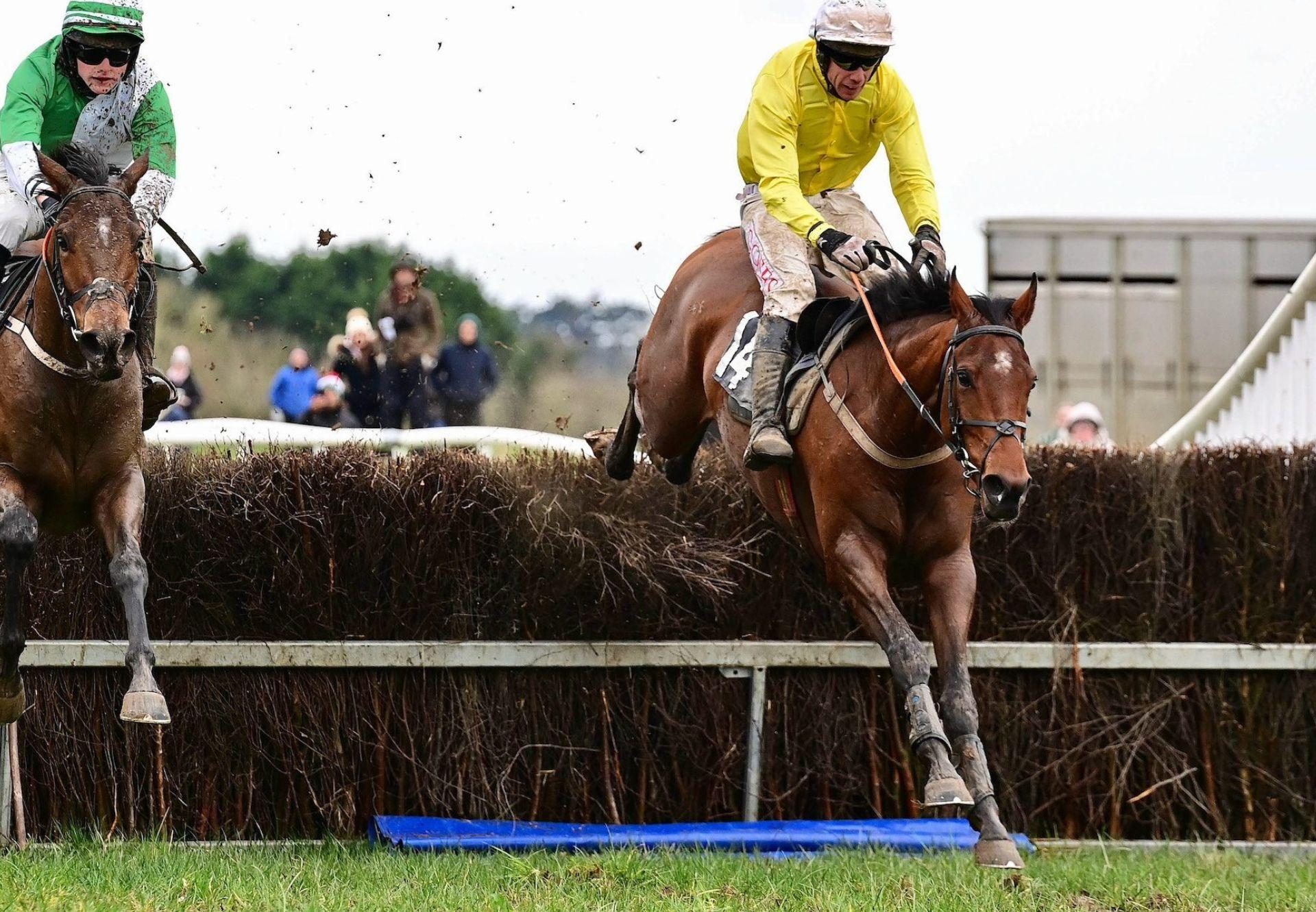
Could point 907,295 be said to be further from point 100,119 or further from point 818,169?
point 100,119

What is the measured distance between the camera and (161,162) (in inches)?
270

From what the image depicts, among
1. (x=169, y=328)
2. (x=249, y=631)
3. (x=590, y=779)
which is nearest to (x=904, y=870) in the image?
(x=590, y=779)

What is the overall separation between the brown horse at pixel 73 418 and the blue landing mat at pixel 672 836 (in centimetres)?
138

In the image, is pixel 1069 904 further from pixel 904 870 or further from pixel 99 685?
pixel 99 685

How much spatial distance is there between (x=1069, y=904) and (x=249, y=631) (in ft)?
12.2

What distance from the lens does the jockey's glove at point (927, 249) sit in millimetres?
6668

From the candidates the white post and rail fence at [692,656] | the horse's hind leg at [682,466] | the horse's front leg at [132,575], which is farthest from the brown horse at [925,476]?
the horse's front leg at [132,575]

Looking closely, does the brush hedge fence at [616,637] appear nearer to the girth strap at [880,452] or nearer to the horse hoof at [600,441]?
the horse hoof at [600,441]

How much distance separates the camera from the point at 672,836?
22.7 feet

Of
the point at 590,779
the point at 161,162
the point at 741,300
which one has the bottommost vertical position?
the point at 590,779

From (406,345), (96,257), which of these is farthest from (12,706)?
(406,345)

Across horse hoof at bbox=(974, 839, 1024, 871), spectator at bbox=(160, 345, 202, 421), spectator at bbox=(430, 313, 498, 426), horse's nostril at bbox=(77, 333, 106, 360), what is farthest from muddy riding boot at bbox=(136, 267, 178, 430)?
spectator at bbox=(160, 345, 202, 421)

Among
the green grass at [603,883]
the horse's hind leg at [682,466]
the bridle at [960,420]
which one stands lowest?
the green grass at [603,883]

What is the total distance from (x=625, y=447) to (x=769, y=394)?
1.37 meters
